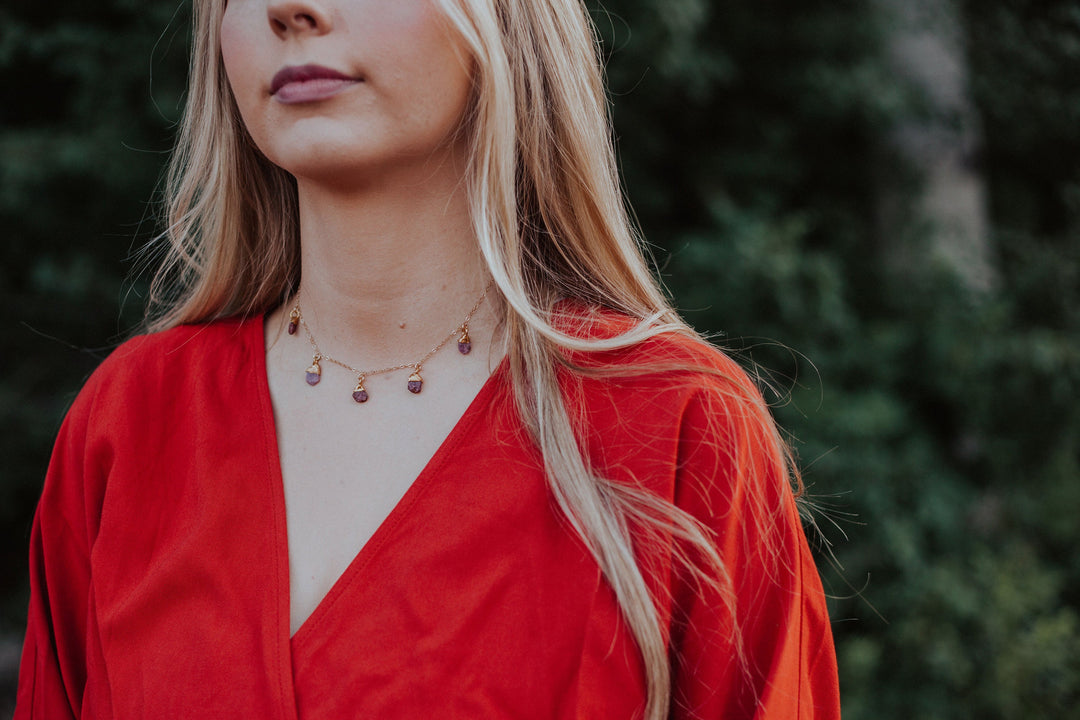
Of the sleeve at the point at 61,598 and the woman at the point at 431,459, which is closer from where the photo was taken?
the woman at the point at 431,459

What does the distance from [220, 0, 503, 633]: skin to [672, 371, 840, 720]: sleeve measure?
13.2 inches

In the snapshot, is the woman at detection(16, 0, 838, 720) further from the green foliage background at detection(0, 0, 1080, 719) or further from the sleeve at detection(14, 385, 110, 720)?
the green foliage background at detection(0, 0, 1080, 719)

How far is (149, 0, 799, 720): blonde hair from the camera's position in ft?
3.90

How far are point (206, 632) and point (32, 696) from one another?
1.43 ft

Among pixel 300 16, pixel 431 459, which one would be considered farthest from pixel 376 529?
pixel 300 16

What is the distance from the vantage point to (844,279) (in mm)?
3768

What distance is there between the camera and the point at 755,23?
374 centimetres

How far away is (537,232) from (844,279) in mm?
2594

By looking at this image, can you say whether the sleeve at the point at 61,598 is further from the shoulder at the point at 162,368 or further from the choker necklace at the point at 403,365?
the choker necklace at the point at 403,365

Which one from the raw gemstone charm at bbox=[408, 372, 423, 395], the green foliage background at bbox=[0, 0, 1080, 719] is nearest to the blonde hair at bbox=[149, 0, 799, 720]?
the raw gemstone charm at bbox=[408, 372, 423, 395]

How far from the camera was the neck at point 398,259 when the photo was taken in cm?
136

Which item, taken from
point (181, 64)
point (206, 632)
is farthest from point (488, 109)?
point (181, 64)

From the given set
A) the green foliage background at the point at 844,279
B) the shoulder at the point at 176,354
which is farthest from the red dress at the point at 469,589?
the green foliage background at the point at 844,279

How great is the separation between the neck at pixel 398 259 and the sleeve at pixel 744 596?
0.40 metres
